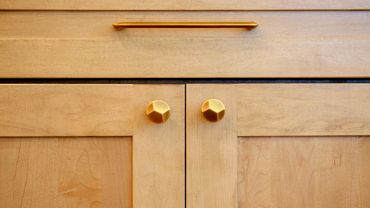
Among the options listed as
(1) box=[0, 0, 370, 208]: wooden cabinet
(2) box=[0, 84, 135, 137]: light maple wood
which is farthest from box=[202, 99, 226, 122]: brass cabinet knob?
(2) box=[0, 84, 135, 137]: light maple wood

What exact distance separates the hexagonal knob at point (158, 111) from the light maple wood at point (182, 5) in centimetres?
15

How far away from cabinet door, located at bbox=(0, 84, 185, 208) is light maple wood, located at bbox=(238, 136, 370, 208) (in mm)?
107

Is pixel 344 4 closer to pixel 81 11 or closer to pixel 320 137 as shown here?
pixel 320 137

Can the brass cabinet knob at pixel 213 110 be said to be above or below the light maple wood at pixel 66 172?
above

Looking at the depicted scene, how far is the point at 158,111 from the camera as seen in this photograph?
2.26 ft

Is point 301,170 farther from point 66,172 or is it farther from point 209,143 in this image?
point 66,172

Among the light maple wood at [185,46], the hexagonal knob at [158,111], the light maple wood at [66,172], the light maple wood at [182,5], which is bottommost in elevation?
the light maple wood at [66,172]

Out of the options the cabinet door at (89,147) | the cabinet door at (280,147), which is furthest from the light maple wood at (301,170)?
the cabinet door at (89,147)

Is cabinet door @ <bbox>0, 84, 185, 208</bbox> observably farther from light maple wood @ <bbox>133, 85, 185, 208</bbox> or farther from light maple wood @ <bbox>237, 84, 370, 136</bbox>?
light maple wood @ <bbox>237, 84, 370, 136</bbox>

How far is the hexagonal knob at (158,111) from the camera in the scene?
688mm

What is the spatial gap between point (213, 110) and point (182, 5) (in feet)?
0.55

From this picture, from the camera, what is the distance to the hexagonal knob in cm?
69

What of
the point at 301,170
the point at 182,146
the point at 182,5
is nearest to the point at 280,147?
the point at 301,170

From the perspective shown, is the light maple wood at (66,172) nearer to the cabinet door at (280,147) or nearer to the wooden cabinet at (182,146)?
the wooden cabinet at (182,146)
